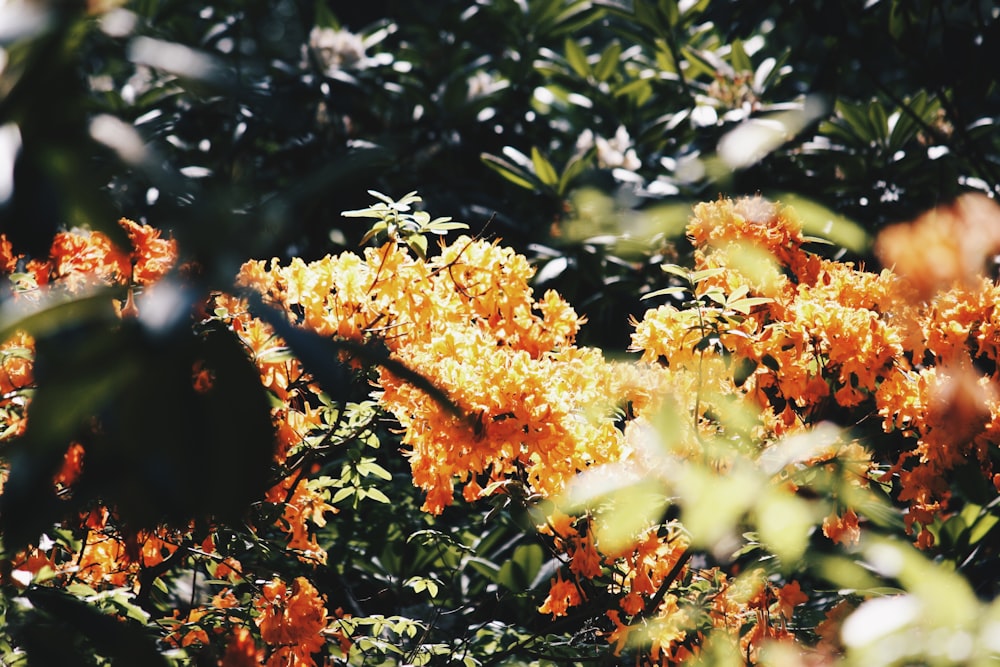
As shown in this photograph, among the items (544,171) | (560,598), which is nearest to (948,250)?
(560,598)

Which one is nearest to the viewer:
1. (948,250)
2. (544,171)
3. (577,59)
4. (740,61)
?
(948,250)

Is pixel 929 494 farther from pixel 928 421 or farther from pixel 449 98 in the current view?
pixel 449 98

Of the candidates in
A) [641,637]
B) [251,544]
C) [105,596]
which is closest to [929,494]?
[641,637]

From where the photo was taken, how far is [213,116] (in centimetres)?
385

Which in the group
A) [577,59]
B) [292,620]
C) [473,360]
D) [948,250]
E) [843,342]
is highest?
[948,250]

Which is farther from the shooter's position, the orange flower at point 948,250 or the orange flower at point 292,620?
the orange flower at point 292,620

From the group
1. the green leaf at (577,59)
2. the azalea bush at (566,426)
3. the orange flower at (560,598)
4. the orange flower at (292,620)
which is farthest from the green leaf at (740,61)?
the orange flower at (292,620)

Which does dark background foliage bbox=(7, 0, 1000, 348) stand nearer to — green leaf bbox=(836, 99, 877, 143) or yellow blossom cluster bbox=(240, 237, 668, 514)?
green leaf bbox=(836, 99, 877, 143)

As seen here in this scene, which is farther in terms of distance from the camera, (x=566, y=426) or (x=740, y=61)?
(x=740, y=61)

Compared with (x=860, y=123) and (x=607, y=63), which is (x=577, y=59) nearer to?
(x=607, y=63)

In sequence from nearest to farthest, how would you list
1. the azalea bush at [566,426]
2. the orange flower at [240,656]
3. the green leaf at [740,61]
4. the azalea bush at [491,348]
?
the azalea bush at [491,348], the orange flower at [240,656], the azalea bush at [566,426], the green leaf at [740,61]

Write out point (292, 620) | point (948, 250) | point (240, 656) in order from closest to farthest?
point (948, 250)
point (240, 656)
point (292, 620)

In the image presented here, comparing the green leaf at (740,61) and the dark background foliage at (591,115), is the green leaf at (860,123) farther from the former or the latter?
the green leaf at (740,61)

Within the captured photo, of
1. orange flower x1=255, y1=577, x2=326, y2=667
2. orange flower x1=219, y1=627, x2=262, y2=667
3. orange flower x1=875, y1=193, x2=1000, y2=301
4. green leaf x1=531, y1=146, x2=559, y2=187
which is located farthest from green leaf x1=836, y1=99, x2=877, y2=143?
orange flower x1=219, y1=627, x2=262, y2=667
